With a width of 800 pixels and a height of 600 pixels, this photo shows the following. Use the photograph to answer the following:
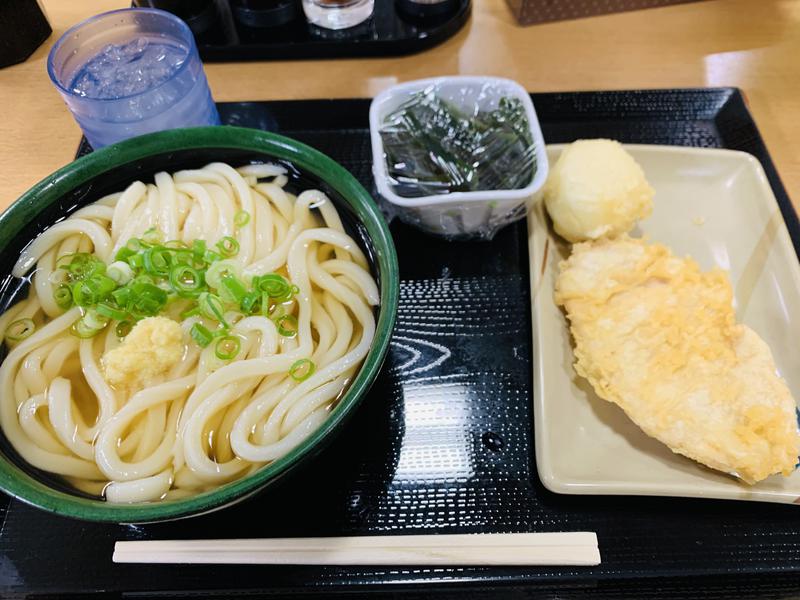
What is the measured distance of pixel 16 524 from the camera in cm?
132

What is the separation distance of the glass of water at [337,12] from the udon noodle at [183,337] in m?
1.10

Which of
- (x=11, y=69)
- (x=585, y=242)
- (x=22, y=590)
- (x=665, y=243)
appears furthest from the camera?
(x=11, y=69)

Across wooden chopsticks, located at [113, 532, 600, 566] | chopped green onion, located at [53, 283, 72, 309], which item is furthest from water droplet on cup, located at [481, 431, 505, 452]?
chopped green onion, located at [53, 283, 72, 309]

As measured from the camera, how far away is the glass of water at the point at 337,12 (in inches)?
90.0

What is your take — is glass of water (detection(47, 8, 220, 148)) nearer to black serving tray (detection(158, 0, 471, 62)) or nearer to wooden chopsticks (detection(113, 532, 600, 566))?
black serving tray (detection(158, 0, 471, 62))

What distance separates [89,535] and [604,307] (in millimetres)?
1376

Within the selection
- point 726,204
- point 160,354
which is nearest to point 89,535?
point 160,354

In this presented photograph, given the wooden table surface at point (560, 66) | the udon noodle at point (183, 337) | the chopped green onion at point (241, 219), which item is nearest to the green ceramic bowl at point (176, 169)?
the udon noodle at point (183, 337)

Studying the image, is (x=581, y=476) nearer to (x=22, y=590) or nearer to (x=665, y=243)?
(x=665, y=243)

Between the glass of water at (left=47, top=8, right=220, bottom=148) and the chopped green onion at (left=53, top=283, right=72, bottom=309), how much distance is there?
57 cm

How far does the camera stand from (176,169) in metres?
1.58

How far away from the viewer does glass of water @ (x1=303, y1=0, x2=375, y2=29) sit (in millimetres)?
2287

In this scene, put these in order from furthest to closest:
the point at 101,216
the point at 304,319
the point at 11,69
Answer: the point at 11,69 → the point at 101,216 → the point at 304,319

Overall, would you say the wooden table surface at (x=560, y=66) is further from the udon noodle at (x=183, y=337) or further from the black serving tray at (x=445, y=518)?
the black serving tray at (x=445, y=518)
